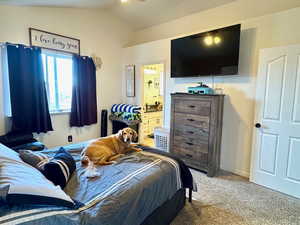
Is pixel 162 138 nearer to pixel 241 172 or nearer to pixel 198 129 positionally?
pixel 198 129

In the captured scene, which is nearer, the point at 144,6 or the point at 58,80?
the point at 58,80

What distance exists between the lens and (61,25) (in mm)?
3506

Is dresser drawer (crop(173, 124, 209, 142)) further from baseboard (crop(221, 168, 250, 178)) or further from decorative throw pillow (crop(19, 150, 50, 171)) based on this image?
decorative throw pillow (crop(19, 150, 50, 171))

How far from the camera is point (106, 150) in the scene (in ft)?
6.39

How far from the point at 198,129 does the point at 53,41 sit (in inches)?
125

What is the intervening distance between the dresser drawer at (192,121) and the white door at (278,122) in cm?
72

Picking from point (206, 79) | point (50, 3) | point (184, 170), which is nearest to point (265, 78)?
point (206, 79)

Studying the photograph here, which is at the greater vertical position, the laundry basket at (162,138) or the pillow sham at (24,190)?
the pillow sham at (24,190)

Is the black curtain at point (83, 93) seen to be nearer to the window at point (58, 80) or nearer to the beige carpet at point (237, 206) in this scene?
the window at point (58, 80)

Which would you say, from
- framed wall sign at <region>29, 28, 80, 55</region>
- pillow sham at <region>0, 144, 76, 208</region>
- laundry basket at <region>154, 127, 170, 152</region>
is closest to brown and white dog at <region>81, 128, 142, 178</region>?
pillow sham at <region>0, 144, 76, 208</region>

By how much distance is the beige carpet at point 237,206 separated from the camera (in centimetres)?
191

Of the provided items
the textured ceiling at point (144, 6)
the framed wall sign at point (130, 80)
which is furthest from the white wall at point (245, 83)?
the framed wall sign at point (130, 80)

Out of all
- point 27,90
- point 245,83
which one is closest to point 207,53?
point 245,83

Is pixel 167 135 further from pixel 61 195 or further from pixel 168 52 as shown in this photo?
pixel 61 195
